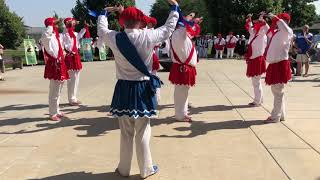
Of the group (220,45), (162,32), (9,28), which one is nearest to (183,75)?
(162,32)

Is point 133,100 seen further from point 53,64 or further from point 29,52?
point 29,52

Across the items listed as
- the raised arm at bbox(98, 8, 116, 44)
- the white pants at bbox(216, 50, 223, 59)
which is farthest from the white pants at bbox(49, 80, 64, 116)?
the white pants at bbox(216, 50, 223, 59)

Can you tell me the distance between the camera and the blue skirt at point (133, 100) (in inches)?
213

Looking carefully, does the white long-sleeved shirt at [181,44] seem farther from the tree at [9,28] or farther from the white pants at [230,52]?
Result: the tree at [9,28]

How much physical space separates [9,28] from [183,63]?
171 feet

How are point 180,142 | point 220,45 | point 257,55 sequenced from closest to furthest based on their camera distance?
1. point 180,142
2. point 257,55
3. point 220,45

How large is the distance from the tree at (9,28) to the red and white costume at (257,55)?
165ft

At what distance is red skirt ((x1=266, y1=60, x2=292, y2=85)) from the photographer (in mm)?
8453

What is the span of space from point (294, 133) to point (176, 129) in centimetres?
199

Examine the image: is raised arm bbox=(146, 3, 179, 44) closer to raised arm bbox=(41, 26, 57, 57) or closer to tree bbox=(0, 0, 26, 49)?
raised arm bbox=(41, 26, 57, 57)

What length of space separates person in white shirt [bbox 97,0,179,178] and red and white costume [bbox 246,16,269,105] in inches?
201

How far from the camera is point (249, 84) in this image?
15.0 meters

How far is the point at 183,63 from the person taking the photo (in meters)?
8.77

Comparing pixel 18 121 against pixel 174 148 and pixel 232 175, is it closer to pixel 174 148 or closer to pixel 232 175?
pixel 174 148
